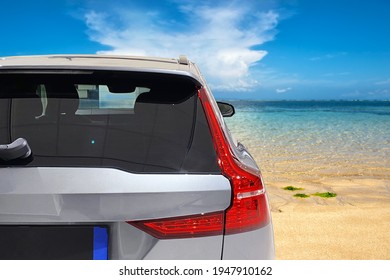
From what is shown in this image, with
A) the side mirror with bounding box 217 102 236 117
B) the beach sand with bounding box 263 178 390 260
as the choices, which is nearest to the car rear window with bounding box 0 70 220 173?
the side mirror with bounding box 217 102 236 117

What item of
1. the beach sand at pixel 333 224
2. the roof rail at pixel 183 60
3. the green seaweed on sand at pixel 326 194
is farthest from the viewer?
the green seaweed on sand at pixel 326 194

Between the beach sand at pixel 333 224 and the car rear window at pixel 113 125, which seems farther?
the beach sand at pixel 333 224

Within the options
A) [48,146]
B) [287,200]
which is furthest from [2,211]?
[287,200]

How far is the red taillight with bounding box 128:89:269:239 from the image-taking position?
1.73 m

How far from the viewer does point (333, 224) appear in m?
5.64

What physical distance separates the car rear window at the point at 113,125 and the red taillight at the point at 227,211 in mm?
52

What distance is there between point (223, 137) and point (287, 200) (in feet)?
18.3

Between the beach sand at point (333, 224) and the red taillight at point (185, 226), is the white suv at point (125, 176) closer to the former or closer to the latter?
the red taillight at point (185, 226)

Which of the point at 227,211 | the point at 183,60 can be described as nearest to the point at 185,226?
the point at 227,211

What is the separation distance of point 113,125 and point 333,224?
4452 mm

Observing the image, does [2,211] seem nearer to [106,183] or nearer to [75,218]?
[75,218]

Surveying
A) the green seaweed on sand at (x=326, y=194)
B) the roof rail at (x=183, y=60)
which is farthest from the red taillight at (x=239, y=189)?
the green seaweed on sand at (x=326, y=194)

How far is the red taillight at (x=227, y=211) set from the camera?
1729mm

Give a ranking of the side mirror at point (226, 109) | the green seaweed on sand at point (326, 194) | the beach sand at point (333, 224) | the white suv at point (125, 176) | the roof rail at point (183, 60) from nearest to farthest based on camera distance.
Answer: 1. the white suv at point (125, 176)
2. the roof rail at point (183, 60)
3. the side mirror at point (226, 109)
4. the beach sand at point (333, 224)
5. the green seaweed on sand at point (326, 194)
